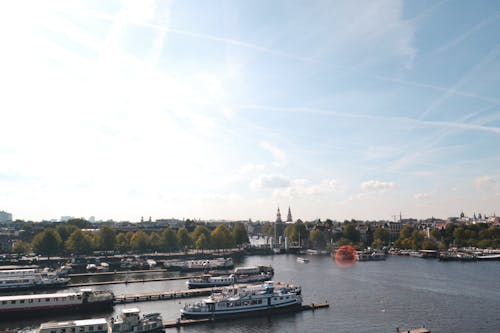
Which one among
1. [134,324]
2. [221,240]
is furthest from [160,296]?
[221,240]

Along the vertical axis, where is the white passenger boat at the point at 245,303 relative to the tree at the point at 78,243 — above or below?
below

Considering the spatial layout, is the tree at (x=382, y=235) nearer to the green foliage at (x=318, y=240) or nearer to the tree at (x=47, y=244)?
the green foliage at (x=318, y=240)

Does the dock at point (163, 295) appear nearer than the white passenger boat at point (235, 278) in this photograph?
Yes

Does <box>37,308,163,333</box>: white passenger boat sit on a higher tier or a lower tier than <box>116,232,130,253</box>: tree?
lower

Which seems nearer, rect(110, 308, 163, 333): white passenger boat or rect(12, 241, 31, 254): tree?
rect(110, 308, 163, 333): white passenger boat

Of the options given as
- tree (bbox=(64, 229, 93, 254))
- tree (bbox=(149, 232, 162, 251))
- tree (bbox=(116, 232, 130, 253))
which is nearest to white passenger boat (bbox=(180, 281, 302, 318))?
tree (bbox=(64, 229, 93, 254))

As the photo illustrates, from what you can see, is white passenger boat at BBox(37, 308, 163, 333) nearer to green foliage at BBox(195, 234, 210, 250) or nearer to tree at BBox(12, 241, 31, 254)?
green foliage at BBox(195, 234, 210, 250)

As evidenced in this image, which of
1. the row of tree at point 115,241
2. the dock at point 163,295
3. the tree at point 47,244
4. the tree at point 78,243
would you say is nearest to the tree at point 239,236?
the row of tree at point 115,241
